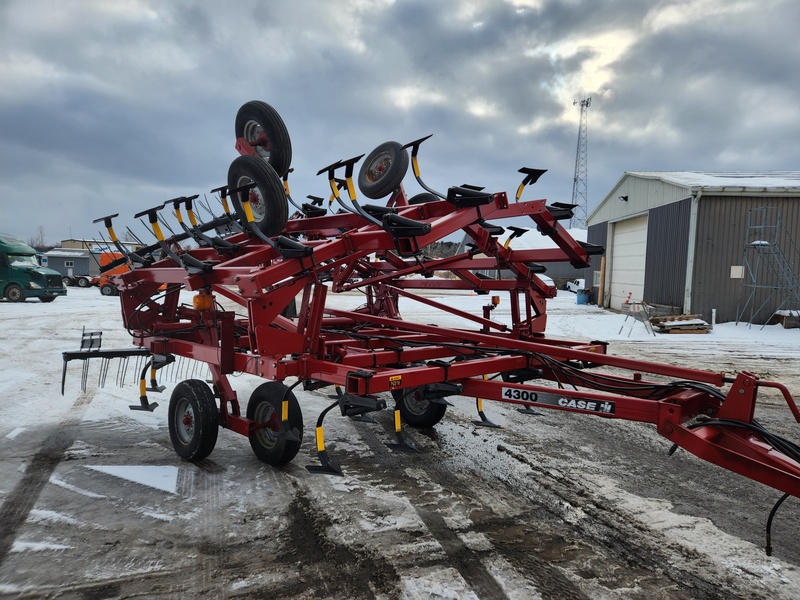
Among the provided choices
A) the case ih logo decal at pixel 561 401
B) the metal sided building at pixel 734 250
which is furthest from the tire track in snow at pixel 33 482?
the metal sided building at pixel 734 250

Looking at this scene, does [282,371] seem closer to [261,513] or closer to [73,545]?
[261,513]

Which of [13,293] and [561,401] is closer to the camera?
[561,401]

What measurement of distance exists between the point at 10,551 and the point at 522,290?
4411 millimetres

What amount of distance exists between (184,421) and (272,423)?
35.5 inches

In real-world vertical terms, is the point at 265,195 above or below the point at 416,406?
above

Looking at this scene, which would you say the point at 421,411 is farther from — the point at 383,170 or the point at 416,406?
the point at 383,170

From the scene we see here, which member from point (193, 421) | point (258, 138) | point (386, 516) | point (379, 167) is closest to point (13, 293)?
point (258, 138)

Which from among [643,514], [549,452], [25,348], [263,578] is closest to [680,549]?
[643,514]

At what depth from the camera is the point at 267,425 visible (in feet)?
14.4

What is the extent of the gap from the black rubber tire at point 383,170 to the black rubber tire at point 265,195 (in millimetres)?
1420

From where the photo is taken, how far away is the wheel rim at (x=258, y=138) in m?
5.25

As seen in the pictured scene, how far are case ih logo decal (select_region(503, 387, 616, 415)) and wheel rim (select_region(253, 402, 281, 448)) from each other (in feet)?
6.16

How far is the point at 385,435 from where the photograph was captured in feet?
17.2

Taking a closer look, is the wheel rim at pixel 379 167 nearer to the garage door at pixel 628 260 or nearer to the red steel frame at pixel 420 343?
the red steel frame at pixel 420 343
